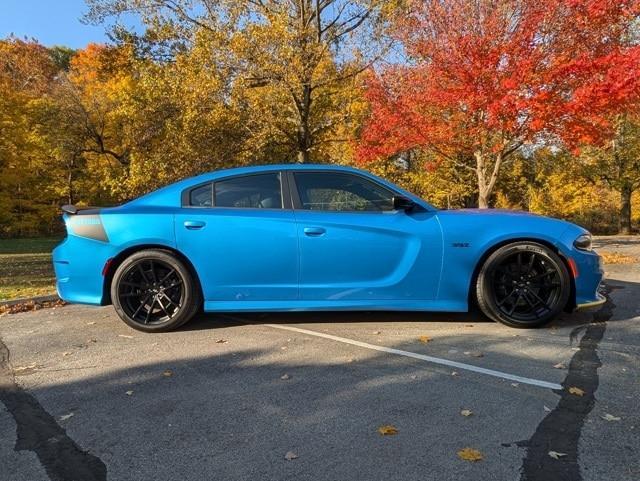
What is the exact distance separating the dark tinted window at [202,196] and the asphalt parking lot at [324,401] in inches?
46.5

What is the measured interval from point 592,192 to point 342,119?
78.2ft

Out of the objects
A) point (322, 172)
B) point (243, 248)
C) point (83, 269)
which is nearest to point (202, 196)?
point (243, 248)

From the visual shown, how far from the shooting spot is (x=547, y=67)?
9.66 m

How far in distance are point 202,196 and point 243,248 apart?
664 millimetres

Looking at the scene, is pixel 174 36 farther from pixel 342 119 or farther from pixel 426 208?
pixel 426 208

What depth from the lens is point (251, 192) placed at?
486 centimetres

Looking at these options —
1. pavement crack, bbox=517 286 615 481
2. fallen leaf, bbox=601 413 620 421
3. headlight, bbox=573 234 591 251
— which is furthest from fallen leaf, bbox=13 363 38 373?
headlight, bbox=573 234 591 251

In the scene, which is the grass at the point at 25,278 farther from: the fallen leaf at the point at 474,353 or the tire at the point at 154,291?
the fallen leaf at the point at 474,353

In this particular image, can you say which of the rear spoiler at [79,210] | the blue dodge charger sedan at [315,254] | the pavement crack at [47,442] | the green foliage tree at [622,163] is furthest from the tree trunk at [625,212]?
the pavement crack at [47,442]

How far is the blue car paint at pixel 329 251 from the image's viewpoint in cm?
463

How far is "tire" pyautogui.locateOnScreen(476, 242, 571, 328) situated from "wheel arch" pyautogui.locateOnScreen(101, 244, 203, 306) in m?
2.61

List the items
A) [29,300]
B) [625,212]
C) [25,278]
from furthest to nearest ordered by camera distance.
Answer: [625,212] → [25,278] → [29,300]

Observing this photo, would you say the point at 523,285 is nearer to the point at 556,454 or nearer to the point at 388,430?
the point at 556,454

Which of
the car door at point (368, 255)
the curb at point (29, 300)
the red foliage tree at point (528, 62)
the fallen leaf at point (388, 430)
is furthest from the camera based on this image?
the red foliage tree at point (528, 62)
